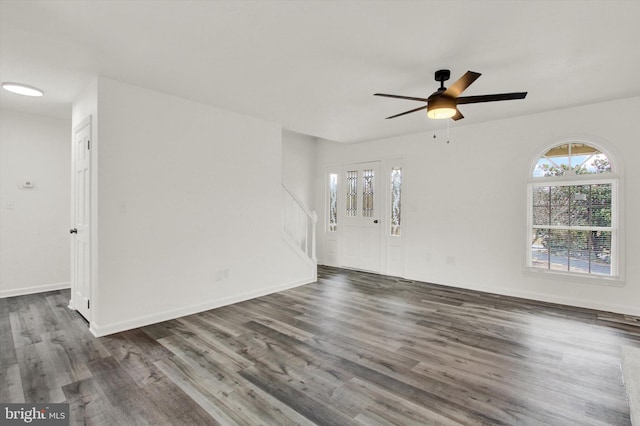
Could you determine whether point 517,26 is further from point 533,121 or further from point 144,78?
point 144,78

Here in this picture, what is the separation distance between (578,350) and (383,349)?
5.89 feet

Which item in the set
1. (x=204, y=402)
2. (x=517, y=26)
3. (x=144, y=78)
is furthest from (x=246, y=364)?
(x=517, y=26)

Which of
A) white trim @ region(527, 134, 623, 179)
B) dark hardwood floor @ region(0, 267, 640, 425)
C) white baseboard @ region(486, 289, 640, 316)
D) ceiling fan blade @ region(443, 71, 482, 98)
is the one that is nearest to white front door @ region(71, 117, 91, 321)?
dark hardwood floor @ region(0, 267, 640, 425)

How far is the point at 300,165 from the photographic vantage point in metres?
6.89

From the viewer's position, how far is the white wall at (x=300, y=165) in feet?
21.6

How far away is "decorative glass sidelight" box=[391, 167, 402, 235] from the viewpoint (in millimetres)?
5961

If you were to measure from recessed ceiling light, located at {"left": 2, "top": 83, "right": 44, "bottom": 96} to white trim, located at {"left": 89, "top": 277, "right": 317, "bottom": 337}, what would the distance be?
2673 mm

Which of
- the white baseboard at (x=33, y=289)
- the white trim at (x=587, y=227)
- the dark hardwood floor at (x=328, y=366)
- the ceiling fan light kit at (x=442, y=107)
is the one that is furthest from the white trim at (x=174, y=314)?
the white trim at (x=587, y=227)

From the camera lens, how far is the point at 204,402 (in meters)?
2.09

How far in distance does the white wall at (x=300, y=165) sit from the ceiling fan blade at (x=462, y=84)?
4.06m

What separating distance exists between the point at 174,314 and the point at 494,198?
4769mm

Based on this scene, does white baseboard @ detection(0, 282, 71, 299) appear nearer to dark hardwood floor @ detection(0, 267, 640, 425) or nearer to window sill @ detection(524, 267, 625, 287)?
dark hardwood floor @ detection(0, 267, 640, 425)

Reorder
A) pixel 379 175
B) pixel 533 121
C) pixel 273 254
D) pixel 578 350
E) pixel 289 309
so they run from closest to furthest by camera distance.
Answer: pixel 578 350, pixel 289 309, pixel 533 121, pixel 273 254, pixel 379 175

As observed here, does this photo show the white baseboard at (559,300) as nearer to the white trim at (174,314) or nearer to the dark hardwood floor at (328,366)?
the dark hardwood floor at (328,366)
